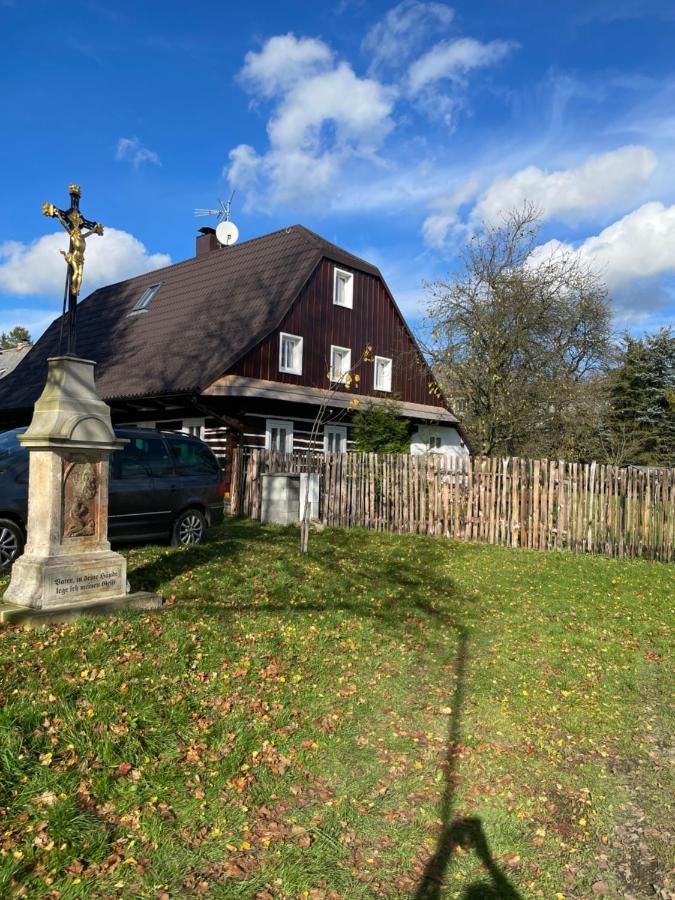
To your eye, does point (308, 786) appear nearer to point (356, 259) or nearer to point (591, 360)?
point (356, 259)

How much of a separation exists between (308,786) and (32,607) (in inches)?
127

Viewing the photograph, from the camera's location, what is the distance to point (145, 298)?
2634 cm

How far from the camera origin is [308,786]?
4.39 metres

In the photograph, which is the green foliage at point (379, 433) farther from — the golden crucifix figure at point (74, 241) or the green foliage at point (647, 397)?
the green foliage at point (647, 397)

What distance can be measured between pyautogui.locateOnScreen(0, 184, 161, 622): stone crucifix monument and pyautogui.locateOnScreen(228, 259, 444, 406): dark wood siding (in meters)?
11.8

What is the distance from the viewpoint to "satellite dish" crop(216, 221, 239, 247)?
26.7 metres

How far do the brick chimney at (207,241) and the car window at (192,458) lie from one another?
1788cm

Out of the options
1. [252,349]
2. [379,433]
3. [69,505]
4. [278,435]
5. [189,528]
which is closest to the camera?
[69,505]

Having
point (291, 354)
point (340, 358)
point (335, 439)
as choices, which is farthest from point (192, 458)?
point (340, 358)

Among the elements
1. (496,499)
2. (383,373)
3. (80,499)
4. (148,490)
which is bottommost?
(496,499)

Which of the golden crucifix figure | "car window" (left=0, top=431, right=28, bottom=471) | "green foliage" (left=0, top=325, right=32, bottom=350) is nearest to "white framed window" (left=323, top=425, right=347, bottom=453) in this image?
"car window" (left=0, top=431, right=28, bottom=471)

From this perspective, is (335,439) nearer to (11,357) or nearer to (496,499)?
(496,499)

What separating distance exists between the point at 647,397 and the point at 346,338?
2170 centimetres

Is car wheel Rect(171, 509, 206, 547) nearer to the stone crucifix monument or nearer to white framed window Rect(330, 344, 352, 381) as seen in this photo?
the stone crucifix monument
